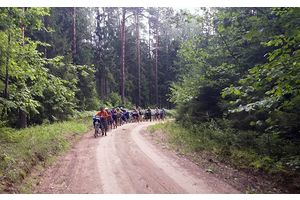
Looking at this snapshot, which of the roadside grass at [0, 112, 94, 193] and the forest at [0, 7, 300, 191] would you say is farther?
the forest at [0, 7, 300, 191]

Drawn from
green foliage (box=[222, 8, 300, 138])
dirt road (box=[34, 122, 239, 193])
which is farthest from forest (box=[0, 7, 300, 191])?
dirt road (box=[34, 122, 239, 193])

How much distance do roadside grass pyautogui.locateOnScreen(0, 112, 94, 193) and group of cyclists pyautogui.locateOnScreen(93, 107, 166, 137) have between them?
138 cm

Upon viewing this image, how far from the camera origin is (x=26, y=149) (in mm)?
10648

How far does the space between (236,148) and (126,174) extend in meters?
5.11

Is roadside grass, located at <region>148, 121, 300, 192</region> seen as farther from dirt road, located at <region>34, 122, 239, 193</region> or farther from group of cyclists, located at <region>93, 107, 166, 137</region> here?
group of cyclists, located at <region>93, 107, 166, 137</region>

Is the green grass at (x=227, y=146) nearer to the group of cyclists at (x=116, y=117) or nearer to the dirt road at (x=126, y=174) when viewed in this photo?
the dirt road at (x=126, y=174)

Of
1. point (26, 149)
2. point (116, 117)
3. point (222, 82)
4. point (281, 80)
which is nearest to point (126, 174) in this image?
point (26, 149)

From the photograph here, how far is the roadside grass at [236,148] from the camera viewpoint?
30.0 ft

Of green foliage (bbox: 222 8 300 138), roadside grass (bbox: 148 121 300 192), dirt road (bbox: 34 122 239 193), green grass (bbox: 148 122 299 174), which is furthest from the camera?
green grass (bbox: 148 122 299 174)

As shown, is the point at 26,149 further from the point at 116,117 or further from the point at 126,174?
the point at 116,117

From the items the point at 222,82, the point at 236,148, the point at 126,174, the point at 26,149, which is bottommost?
the point at 126,174

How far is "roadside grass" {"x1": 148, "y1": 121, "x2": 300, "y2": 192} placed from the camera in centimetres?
913

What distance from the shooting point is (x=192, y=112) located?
58.2ft

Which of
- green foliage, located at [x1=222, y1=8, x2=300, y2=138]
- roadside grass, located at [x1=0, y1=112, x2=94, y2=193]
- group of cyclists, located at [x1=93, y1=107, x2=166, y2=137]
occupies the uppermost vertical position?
green foliage, located at [x1=222, y1=8, x2=300, y2=138]
